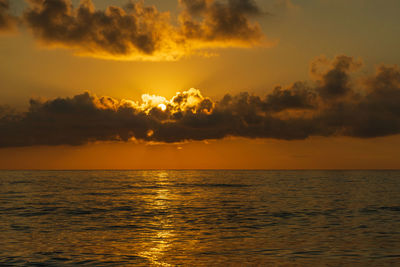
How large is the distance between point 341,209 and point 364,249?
2486 centimetres

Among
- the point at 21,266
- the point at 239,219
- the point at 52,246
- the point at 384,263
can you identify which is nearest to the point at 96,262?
the point at 21,266

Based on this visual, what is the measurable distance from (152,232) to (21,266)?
1278 centimetres

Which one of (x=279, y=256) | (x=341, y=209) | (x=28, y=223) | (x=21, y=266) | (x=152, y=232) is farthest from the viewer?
(x=341, y=209)

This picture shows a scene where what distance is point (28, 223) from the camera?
3931 centimetres

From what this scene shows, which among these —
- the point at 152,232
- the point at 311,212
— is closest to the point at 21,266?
the point at 152,232

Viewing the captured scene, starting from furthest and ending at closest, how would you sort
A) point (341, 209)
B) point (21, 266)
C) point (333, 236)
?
point (341, 209) < point (333, 236) < point (21, 266)

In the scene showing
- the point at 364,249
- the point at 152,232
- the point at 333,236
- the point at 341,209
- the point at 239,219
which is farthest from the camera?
the point at 341,209

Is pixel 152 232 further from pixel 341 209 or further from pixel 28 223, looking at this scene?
pixel 341 209

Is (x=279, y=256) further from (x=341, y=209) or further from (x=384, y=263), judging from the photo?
(x=341, y=209)

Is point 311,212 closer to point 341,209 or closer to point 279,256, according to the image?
point 341,209

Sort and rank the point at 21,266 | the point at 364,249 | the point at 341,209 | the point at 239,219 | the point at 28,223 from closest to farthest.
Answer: the point at 21,266
the point at 364,249
the point at 28,223
the point at 239,219
the point at 341,209

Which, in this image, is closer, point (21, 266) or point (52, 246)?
point (21, 266)

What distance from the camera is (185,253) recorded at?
84.3ft

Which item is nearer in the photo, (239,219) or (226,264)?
(226,264)
